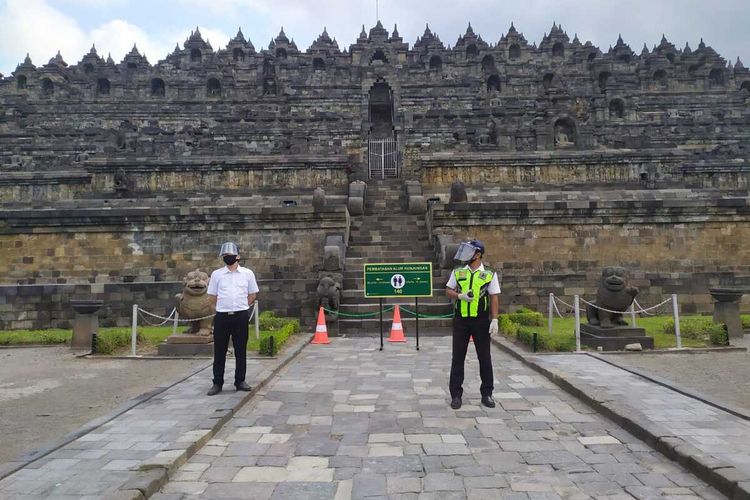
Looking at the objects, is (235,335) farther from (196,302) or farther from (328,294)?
(328,294)

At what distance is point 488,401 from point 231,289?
10.4ft

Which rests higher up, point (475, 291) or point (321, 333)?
point (475, 291)

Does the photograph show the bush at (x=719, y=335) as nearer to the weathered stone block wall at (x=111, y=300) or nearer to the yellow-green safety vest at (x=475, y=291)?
the yellow-green safety vest at (x=475, y=291)

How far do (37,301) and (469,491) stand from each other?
488 inches

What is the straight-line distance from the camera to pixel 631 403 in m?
5.38

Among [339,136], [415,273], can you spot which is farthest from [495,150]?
[415,273]

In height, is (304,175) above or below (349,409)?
above

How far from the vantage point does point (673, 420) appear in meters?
4.79

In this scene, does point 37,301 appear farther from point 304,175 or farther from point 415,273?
point 304,175

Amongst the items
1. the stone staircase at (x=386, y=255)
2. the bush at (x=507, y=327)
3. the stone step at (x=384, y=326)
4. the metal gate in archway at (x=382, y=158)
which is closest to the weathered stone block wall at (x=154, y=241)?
the stone staircase at (x=386, y=255)

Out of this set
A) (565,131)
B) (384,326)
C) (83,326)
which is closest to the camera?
(83,326)

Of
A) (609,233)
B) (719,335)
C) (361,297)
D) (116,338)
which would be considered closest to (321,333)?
(361,297)

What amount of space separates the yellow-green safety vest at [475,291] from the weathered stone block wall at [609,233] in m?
9.50

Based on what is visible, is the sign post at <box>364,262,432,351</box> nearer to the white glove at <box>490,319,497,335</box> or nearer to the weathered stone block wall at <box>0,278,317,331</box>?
the weathered stone block wall at <box>0,278,317,331</box>
